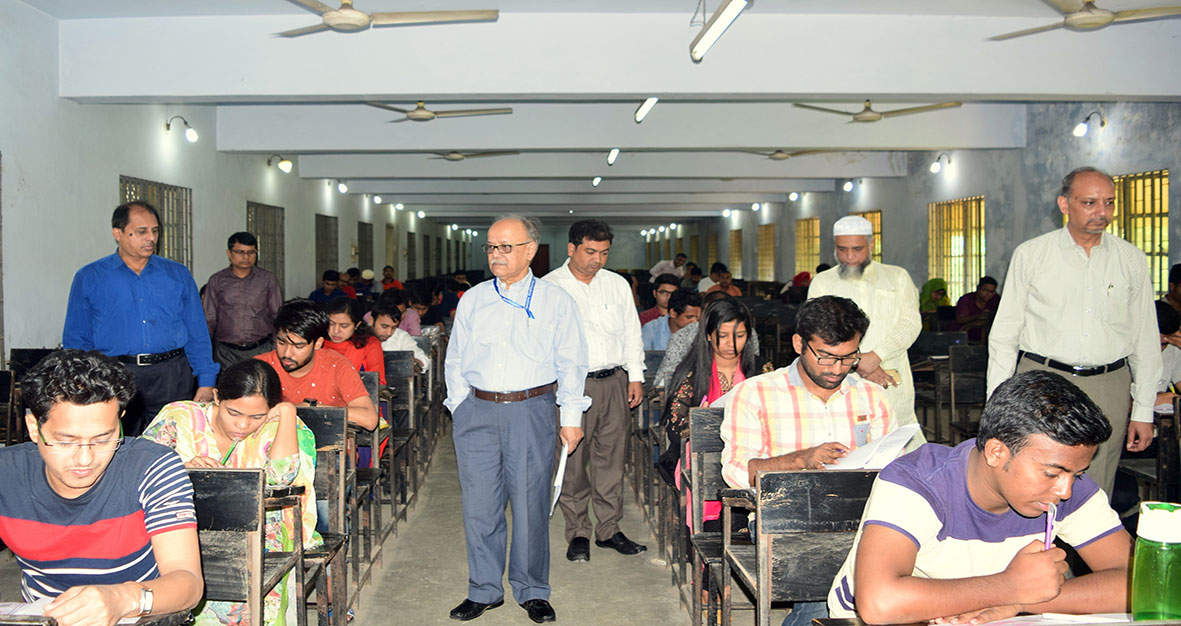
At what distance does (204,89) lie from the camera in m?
6.57

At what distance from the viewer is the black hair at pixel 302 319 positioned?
373cm

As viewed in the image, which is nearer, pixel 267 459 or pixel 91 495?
pixel 91 495

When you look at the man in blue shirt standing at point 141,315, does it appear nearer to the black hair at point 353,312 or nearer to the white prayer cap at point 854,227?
the black hair at point 353,312

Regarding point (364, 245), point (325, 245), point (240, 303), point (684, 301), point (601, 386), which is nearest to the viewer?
point (601, 386)

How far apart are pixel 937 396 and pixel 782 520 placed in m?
3.94

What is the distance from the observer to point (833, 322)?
275cm

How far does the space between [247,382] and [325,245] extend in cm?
1307

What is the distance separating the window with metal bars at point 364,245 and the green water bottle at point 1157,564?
57.1ft

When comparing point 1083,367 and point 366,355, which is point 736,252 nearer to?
point 366,355

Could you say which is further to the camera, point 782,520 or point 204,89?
point 204,89

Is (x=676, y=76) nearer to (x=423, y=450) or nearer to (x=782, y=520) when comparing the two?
(x=423, y=450)

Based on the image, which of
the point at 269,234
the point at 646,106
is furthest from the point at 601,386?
the point at 269,234

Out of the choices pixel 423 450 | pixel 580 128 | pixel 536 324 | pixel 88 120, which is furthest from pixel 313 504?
pixel 580 128

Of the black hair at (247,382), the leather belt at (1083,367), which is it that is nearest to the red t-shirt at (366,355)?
the black hair at (247,382)
